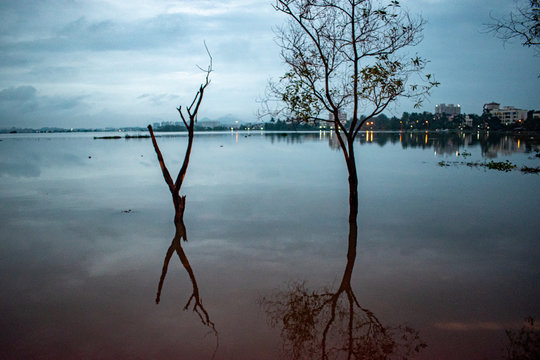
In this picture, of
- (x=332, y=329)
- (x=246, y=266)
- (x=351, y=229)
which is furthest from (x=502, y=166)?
(x=332, y=329)

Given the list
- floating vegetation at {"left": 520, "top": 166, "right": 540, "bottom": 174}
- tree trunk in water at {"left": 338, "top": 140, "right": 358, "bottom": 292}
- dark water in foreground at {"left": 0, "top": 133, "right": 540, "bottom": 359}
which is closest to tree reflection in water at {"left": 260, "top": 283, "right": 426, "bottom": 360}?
dark water in foreground at {"left": 0, "top": 133, "right": 540, "bottom": 359}

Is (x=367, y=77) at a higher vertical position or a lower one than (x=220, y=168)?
higher

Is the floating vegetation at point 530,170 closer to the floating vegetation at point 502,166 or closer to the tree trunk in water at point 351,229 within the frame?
the floating vegetation at point 502,166

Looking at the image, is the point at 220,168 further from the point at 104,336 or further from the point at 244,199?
the point at 104,336

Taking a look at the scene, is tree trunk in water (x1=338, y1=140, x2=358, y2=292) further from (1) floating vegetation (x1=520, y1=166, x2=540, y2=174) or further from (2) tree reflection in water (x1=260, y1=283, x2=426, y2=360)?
(1) floating vegetation (x1=520, y1=166, x2=540, y2=174)

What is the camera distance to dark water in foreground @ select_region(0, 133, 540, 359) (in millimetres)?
7188

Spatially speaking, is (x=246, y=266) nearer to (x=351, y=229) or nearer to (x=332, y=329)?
(x=332, y=329)

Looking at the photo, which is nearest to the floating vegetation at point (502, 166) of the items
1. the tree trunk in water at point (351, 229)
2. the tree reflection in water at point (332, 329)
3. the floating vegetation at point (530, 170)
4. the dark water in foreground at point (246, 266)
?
the floating vegetation at point (530, 170)

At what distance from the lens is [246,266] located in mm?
10750

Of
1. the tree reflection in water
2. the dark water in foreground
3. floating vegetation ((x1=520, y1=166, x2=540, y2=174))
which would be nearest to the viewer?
the tree reflection in water

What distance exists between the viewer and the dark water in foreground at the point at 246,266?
719cm

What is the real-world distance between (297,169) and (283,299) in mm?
26304

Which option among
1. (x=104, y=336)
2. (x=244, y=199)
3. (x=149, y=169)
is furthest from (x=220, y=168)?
(x=104, y=336)

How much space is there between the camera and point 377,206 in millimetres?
18438
